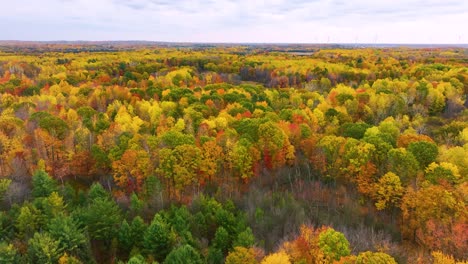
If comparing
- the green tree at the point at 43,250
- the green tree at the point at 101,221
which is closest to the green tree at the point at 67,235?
the green tree at the point at 43,250

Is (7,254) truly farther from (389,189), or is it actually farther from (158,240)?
(389,189)

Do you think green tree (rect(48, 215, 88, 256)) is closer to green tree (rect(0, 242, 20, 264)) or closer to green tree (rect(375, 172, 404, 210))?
green tree (rect(0, 242, 20, 264))

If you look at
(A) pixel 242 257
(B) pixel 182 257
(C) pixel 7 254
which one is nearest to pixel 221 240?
(A) pixel 242 257

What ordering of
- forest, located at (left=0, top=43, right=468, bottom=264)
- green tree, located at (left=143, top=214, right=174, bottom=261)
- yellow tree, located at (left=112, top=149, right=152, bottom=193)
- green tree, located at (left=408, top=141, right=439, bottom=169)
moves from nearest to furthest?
forest, located at (left=0, top=43, right=468, bottom=264)
green tree, located at (left=143, top=214, right=174, bottom=261)
green tree, located at (left=408, top=141, right=439, bottom=169)
yellow tree, located at (left=112, top=149, right=152, bottom=193)

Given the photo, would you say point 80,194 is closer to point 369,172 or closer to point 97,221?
point 97,221

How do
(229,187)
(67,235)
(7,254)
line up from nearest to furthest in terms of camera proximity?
(7,254), (67,235), (229,187)

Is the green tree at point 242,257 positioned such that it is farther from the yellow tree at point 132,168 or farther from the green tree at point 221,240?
the yellow tree at point 132,168

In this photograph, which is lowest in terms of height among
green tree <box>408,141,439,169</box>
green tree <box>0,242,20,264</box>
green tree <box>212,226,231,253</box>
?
green tree <box>212,226,231,253</box>

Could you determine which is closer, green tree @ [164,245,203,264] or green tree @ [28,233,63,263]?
green tree @ [164,245,203,264]

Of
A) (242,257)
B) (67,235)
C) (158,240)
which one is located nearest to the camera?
(242,257)

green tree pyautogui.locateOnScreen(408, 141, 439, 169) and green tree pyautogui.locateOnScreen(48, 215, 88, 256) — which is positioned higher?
green tree pyautogui.locateOnScreen(408, 141, 439, 169)

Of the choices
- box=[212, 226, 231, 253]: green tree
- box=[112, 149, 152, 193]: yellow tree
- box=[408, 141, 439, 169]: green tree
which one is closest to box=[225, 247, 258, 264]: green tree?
box=[212, 226, 231, 253]: green tree
